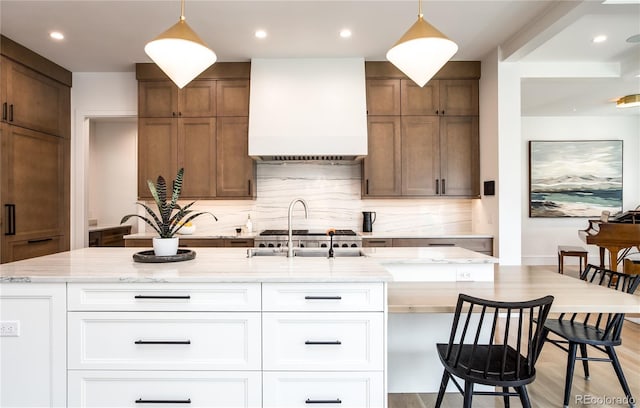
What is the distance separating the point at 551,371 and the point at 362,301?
200cm

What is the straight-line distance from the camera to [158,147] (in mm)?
4289

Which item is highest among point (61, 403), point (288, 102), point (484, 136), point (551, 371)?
point (288, 102)

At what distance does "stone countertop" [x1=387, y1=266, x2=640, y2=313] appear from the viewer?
1.82 metres

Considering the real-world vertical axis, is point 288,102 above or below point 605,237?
above

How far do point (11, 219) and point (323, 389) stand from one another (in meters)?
3.57

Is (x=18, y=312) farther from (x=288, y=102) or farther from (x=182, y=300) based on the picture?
(x=288, y=102)

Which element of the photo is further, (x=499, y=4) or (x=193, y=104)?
(x=193, y=104)

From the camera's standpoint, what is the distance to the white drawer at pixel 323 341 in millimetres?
1743

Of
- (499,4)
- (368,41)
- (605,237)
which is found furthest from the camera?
(605,237)

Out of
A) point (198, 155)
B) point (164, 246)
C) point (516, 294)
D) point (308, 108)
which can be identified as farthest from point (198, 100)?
point (516, 294)

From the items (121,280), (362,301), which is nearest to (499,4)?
(362,301)

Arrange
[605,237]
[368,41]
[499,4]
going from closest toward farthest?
[499,4] < [368,41] < [605,237]

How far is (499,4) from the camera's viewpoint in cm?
302

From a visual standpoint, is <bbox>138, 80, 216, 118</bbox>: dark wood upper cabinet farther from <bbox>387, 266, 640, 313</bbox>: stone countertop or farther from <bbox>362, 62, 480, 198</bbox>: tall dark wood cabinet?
<bbox>387, 266, 640, 313</bbox>: stone countertop
